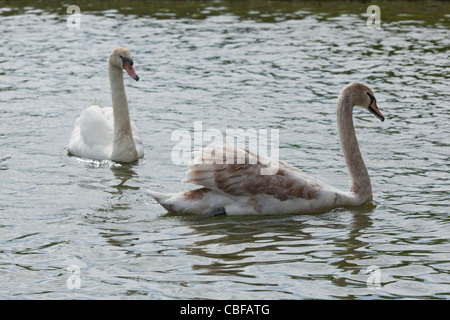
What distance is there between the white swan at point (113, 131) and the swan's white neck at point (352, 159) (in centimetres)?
320

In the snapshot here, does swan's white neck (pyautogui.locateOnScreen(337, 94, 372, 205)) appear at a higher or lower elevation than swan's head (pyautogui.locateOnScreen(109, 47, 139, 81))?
lower

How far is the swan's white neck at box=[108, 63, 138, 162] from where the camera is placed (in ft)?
38.9

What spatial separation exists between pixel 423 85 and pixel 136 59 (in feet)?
20.6

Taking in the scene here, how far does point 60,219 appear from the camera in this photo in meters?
9.23

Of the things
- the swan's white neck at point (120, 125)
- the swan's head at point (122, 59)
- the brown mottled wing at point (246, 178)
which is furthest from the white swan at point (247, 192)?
the swan's head at point (122, 59)

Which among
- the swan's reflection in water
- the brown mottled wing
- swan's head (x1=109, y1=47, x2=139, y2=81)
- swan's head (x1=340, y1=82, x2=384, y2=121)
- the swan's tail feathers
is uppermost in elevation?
swan's head (x1=109, y1=47, x2=139, y2=81)

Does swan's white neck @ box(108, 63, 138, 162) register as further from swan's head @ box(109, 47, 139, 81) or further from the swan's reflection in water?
the swan's reflection in water

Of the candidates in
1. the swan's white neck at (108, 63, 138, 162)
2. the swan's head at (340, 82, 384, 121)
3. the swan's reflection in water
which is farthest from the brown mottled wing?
the swan's white neck at (108, 63, 138, 162)

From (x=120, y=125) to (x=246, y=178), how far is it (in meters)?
3.37

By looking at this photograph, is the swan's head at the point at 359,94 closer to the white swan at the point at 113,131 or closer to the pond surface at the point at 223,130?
the pond surface at the point at 223,130

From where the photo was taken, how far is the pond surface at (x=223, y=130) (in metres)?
7.50
